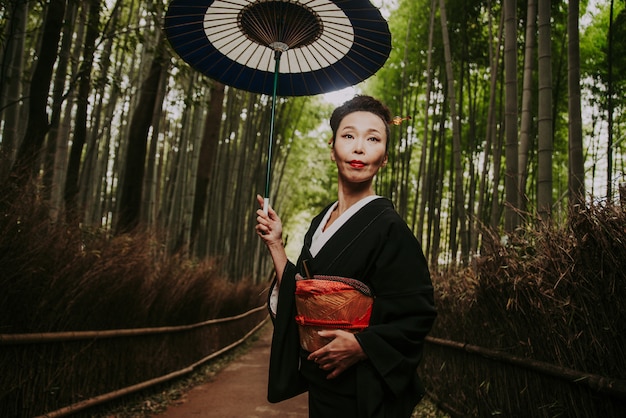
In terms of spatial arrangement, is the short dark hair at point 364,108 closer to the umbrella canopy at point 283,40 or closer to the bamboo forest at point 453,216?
the bamboo forest at point 453,216

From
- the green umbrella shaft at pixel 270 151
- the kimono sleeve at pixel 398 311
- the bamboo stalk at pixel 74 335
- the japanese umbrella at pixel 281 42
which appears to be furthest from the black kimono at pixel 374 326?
the bamboo stalk at pixel 74 335

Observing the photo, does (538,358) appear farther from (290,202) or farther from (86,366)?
(290,202)

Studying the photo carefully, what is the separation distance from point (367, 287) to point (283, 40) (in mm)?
987

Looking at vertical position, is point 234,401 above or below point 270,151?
below

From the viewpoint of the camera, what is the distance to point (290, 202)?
77.6 feet

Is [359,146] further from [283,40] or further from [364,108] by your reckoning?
[283,40]

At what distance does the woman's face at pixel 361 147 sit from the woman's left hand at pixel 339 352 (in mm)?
534

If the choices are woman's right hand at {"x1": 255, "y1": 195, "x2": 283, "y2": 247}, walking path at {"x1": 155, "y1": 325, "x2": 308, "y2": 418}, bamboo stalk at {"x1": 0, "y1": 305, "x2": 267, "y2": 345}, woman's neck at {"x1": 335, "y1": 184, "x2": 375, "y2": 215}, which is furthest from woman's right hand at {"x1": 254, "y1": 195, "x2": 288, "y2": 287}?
walking path at {"x1": 155, "y1": 325, "x2": 308, "y2": 418}

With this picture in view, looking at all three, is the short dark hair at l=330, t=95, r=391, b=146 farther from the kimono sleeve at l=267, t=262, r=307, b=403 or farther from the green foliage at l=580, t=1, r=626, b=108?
the green foliage at l=580, t=1, r=626, b=108

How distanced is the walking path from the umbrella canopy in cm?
325

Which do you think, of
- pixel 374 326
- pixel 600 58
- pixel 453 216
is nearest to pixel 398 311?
pixel 374 326

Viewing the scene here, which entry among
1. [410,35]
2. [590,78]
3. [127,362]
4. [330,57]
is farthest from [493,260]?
[590,78]

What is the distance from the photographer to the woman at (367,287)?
1440 millimetres

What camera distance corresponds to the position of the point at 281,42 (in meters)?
1.89
